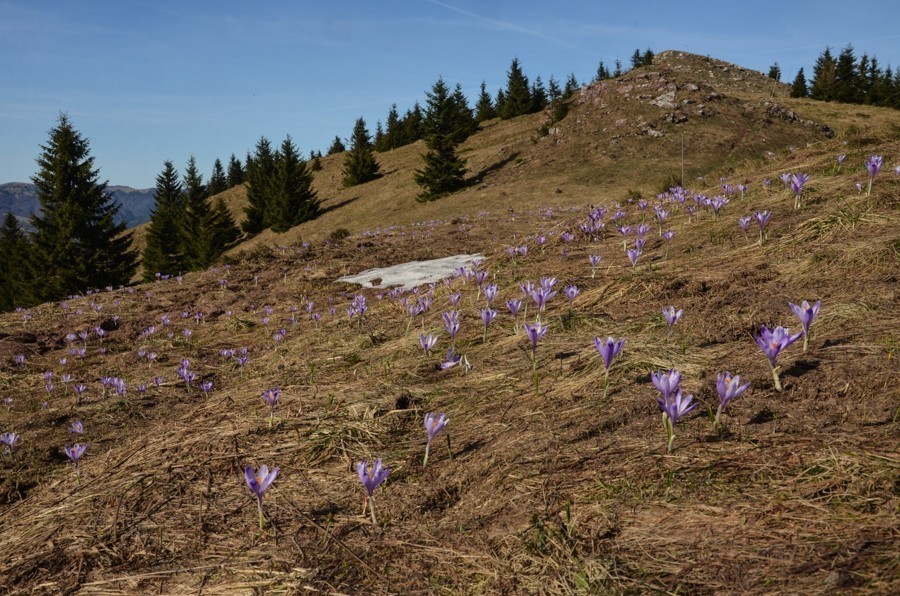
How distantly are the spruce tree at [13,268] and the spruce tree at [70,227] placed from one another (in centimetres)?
212

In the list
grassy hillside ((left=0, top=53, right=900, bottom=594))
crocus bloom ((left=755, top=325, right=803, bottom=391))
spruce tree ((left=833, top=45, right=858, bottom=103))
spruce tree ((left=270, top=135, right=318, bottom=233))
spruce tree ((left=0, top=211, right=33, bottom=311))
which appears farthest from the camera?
spruce tree ((left=833, top=45, right=858, bottom=103))

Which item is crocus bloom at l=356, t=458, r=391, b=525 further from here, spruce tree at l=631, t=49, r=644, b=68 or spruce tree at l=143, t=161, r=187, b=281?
spruce tree at l=631, t=49, r=644, b=68

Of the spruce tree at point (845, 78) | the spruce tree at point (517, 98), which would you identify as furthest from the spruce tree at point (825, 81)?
the spruce tree at point (517, 98)

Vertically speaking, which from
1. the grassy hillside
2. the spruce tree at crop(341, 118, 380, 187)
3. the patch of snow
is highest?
the spruce tree at crop(341, 118, 380, 187)

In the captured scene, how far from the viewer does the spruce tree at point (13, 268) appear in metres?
32.3

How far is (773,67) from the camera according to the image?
66.1 meters

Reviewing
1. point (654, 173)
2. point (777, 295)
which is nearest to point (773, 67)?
point (654, 173)

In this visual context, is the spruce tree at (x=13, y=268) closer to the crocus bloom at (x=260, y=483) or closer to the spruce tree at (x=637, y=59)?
the crocus bloom at (x=260, y=483)

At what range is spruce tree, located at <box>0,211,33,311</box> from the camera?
3226cm

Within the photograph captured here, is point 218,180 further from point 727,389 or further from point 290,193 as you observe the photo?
point 727,389

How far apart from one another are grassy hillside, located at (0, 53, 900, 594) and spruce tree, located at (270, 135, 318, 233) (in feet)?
115

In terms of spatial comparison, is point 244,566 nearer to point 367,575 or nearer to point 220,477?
point 367,575

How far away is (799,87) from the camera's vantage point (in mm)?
57156

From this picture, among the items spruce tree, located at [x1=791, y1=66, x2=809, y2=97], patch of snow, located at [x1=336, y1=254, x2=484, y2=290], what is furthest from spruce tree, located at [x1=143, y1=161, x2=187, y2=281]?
spruce tree, located at [x1=791, y1=66, x2=809, y2=97]
